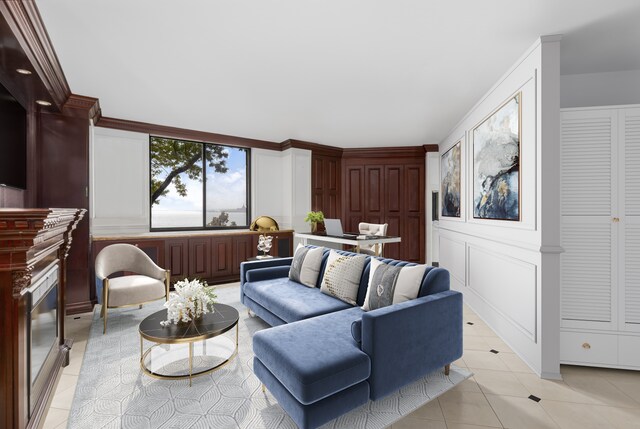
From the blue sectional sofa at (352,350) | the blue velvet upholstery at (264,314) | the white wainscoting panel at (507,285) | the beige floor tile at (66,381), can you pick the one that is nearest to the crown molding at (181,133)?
the blue velvet upholstery at (264,314)

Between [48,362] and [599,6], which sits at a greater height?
[599,6]

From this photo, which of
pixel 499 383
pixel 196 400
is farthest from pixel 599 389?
pixel 196 400

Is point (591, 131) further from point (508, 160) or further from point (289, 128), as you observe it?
point (289, 128)

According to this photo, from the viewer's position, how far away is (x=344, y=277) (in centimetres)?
294

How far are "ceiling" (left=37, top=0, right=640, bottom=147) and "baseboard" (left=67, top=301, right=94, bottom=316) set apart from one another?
8.93ft

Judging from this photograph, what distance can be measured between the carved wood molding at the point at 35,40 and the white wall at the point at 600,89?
460cm

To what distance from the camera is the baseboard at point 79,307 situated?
153 inches

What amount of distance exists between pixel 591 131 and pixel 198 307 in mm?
3726

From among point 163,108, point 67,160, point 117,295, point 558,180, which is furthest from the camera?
point 163,108

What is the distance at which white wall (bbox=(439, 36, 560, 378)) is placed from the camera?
8.23 feet

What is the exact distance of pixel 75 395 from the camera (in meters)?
2.22

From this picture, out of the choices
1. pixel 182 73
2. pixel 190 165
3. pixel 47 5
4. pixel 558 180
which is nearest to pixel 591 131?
pixel 558 180

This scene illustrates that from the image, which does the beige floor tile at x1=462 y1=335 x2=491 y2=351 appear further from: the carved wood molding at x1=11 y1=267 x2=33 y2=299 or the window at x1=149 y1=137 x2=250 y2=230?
the window at x1=149 y1=137 x2=250 y2=230

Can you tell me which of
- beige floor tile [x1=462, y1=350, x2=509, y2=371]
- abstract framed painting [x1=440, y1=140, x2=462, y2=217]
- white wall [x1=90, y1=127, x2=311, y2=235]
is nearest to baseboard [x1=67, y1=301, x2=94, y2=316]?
white wall [x1=90, y1=127, x2=311, y2=235]
